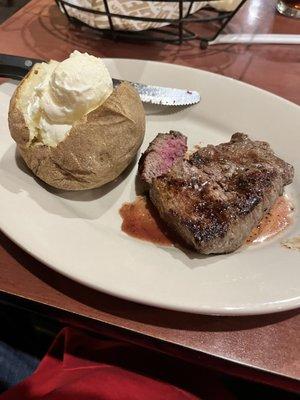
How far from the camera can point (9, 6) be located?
A: 1.61 m

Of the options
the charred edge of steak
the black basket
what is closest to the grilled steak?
the charred edge of steak

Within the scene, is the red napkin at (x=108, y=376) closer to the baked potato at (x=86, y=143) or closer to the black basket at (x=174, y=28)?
the baked potato at (x=86, y=143)

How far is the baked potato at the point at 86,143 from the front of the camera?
741 mm

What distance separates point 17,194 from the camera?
2.49 ft

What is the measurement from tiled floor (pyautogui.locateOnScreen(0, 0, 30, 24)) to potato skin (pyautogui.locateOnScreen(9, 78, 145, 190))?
94 cm

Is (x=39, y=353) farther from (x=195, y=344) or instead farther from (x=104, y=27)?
(x=104, y=27)

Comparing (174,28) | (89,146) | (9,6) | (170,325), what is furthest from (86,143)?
(9,6)

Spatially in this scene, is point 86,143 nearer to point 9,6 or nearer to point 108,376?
point 108,376

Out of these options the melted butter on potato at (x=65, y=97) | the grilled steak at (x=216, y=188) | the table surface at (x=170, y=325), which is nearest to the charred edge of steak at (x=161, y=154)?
the grilled steak at (x=216, y=188)

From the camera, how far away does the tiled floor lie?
1.56m

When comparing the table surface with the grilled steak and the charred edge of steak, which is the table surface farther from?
the charred edge of steak

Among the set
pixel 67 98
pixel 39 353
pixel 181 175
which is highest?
pixel 67 98

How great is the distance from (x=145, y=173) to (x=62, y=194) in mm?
153

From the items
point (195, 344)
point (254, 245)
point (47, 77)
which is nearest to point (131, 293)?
point (195, 344)
